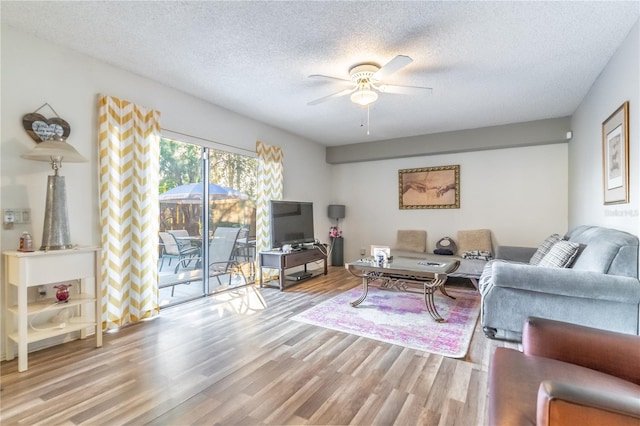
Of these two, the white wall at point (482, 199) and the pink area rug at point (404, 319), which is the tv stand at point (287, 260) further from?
the white wall at point (482, 199)

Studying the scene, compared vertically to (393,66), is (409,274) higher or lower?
lower

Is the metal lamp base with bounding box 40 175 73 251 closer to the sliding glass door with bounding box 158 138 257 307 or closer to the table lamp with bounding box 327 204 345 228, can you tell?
the sliding glass door with bounding box 158 138 257 307

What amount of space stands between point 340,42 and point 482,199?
4.07 metres

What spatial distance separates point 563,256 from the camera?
110 inches

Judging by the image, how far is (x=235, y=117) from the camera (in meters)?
4.42

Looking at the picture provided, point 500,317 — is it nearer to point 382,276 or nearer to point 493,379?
point 382,276

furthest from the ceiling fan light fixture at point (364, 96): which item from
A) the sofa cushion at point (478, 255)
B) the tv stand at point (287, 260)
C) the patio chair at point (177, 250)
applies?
the sofa cushion at point (478, 255)

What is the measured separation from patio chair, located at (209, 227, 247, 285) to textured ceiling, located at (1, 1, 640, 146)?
5.96 feet

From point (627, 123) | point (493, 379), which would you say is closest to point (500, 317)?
point (493, 379)

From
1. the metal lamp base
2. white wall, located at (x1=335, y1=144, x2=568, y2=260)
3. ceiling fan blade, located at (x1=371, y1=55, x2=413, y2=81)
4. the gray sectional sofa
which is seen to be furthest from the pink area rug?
ceiling fan blade, located at (x1=371, y1=55, x2=413, y2=81)

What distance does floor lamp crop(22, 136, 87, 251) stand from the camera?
237cm

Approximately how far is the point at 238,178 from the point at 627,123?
4.33 m

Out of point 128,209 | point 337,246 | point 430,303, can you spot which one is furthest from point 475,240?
point 128,209

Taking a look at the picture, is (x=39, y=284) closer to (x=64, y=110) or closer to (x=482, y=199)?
(x=64, y=110)
